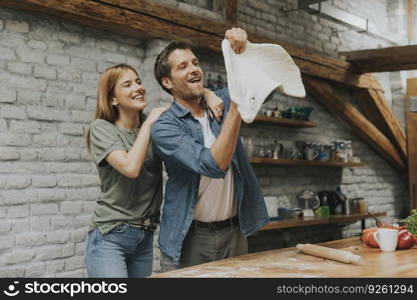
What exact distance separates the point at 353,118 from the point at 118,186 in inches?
194

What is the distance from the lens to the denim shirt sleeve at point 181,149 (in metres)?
2.01

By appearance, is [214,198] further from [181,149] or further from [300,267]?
[300,267]

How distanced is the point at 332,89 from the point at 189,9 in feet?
→ 8.14

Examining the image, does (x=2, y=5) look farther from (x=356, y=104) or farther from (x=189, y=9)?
(x=356, y=104)

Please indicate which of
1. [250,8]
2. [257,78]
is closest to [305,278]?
[257,78]

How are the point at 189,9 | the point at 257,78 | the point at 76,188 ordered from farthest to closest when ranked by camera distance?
the point at 189,9
the point at 76,188
the point at 257,78

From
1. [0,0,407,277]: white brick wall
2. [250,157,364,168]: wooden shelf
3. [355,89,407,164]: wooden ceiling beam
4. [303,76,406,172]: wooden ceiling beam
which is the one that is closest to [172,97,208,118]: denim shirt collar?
[0,0,407,277]: white brick wall

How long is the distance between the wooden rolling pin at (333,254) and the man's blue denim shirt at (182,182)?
270mm

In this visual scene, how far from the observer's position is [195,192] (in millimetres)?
2240

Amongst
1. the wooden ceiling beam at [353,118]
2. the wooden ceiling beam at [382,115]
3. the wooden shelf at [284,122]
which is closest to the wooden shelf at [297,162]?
the wooden shelf at [284,122]

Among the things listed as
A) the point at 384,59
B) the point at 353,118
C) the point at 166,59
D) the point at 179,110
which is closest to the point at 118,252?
the point at 179,110

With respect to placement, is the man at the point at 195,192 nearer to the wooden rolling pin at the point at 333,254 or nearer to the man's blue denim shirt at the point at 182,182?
the man's blue denim shirt at the point at 182,182

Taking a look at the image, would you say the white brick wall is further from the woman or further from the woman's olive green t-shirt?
the woman's olive green t-shirt

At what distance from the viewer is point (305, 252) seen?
220 cm
